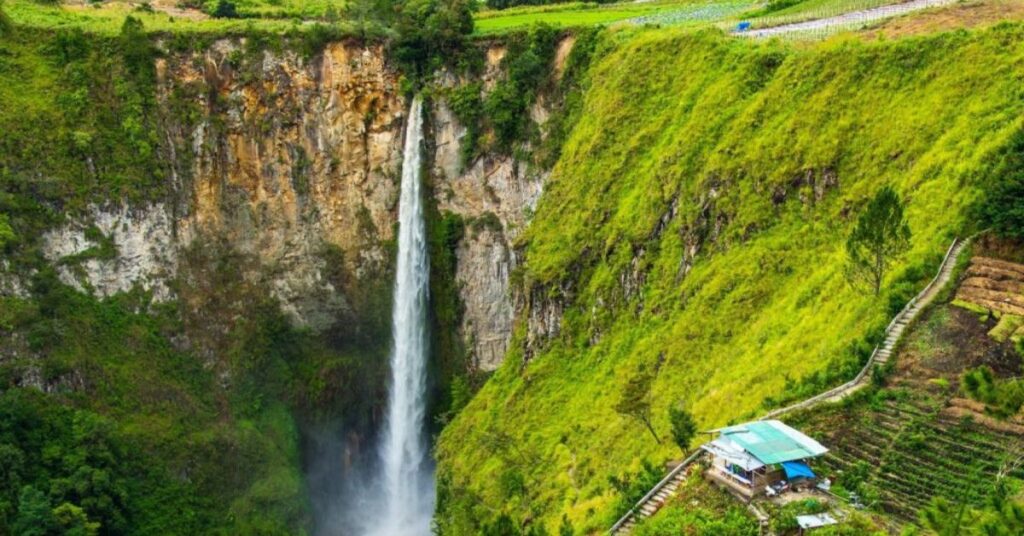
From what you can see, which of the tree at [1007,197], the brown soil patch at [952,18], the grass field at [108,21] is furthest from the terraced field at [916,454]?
the grass field at [108,21]

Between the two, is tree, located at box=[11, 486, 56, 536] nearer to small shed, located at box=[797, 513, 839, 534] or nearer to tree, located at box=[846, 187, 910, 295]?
small shed, located at box=[797, 513, 839, 534]

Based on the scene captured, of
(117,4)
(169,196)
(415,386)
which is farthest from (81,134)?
(415,386)

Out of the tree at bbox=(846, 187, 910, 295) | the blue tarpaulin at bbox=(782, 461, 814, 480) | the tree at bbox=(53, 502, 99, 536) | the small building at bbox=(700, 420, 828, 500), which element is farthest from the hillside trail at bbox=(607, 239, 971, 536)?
the tree at bbox=(53, 502, 99, 536)

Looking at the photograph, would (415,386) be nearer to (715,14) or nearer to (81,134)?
(81,134)

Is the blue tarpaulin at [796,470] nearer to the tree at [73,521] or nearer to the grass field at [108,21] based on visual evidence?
the tree at [73,521]

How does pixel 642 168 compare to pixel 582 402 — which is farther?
pixel 642 168
